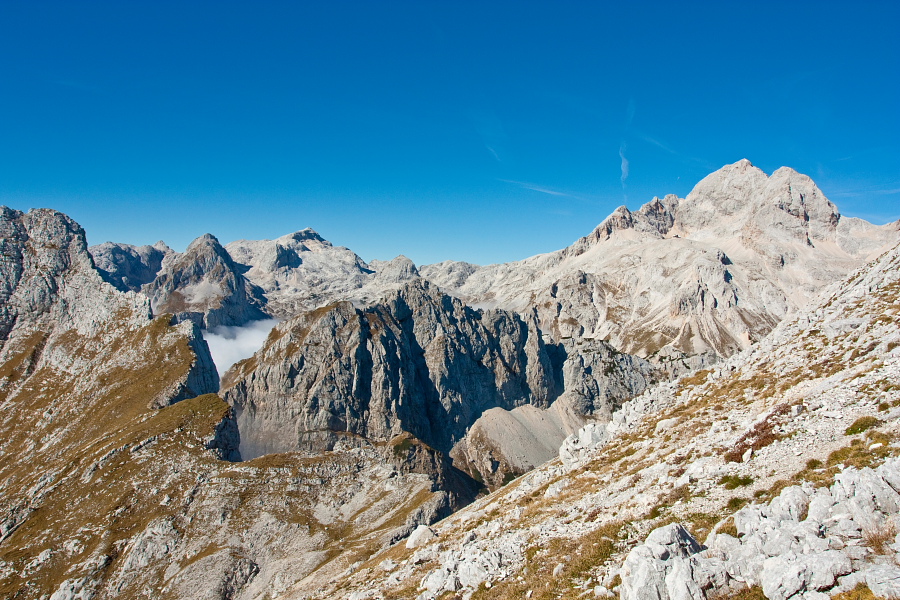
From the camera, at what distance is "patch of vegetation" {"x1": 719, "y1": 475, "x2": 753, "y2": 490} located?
23302mm

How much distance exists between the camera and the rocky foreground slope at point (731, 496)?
14219 millimetres

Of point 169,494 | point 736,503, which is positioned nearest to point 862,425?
point 736,503

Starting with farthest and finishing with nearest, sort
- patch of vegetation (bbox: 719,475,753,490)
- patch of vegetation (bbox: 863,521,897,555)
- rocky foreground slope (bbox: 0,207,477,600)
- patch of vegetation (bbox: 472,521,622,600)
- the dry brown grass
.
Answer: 1. rocky foreground slope (bbox: 0,207,477,600)
2. the dry brown grass
3. patch of vegetation (bbox: 719,475,753,490)
4. patch of vegetation (bbox: 472,521,622,600)
5. patch of vegetation (bbox: 863,521,897,555)

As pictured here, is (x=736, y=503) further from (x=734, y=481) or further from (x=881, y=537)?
(x=881, y=537)

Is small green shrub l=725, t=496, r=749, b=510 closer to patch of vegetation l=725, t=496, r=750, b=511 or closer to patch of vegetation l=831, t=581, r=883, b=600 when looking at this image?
patch of vegetation l=725, t=496, r=750, b=511

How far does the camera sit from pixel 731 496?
74.2 ft

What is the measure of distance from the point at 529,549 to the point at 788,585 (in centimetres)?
1641

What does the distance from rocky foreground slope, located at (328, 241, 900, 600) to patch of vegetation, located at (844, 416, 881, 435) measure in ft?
0.24

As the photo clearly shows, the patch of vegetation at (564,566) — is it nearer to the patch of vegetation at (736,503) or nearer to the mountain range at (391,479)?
the mountain range at (391,479)

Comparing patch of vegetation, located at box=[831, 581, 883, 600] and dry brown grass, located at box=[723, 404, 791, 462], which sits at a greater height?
dry brown grass, located at box=[723, 404, 791, 462]

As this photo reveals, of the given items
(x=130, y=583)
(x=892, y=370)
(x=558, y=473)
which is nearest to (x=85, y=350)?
(x=130, y=583)

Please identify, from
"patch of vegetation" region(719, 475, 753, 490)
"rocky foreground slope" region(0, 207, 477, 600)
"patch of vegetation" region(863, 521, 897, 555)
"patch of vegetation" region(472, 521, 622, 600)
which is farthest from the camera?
"rocky foreground slope" region(0, 207, 477, 600)

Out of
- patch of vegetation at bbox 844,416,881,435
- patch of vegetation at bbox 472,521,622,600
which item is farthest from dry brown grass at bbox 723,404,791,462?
patch of vegetation at bbox 472,521,622,600

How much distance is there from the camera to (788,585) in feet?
41.1
